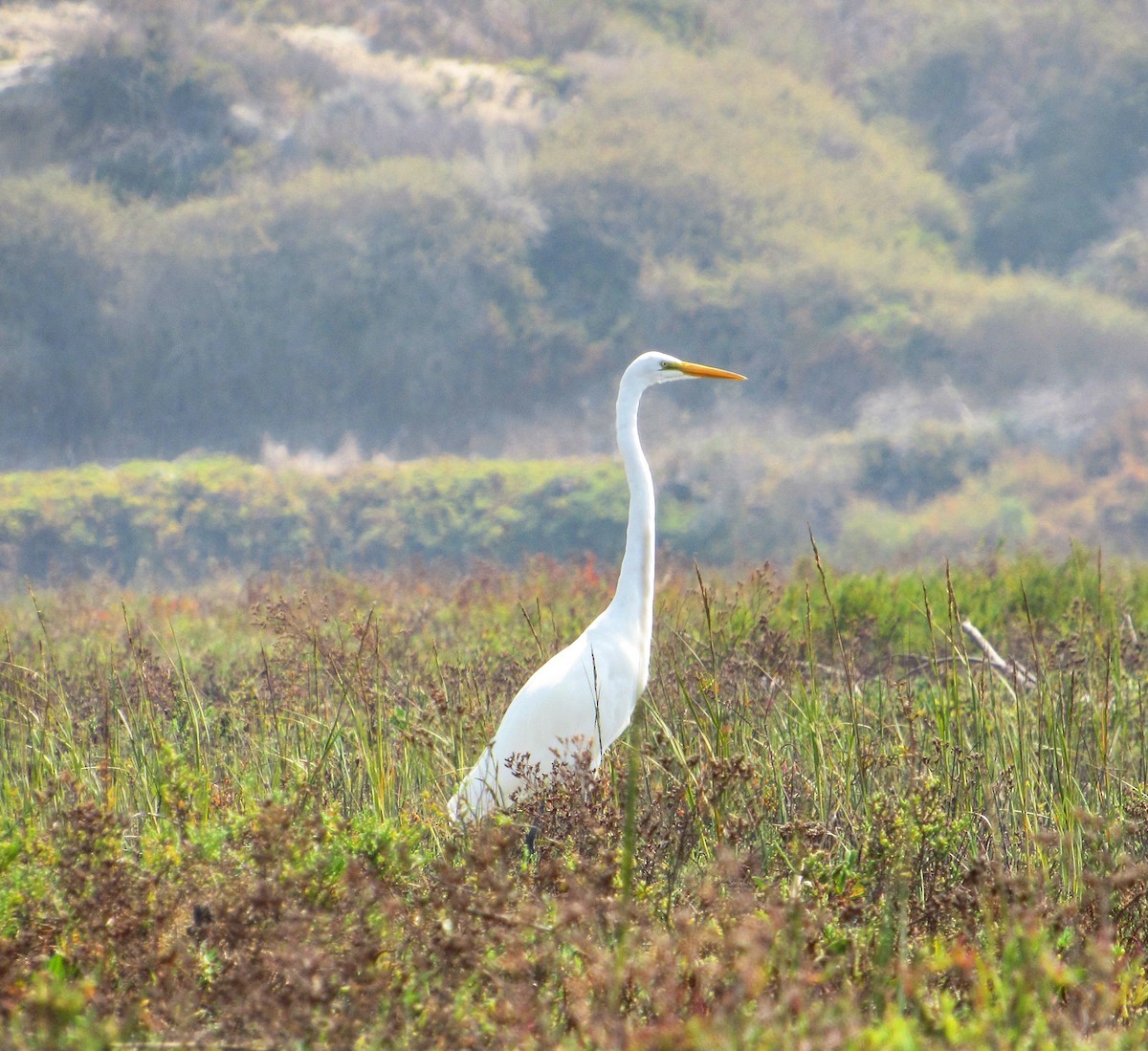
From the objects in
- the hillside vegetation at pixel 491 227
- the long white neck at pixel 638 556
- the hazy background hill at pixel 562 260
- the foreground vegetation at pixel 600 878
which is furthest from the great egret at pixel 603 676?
the hillside vegetation at pixel 491 227

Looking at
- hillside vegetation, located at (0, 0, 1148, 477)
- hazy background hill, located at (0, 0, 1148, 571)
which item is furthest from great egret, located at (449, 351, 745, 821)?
hillside vegetation, located at (0, 0, 1148, 477)

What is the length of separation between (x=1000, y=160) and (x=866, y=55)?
5.26m

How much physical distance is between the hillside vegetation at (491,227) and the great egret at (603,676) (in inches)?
904

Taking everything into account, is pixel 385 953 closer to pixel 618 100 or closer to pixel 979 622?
pixel 979 622

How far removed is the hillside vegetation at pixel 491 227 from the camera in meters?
27.8

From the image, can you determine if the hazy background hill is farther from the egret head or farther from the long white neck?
the long white neck

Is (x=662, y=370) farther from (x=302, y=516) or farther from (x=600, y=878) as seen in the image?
(x=302, y=516)

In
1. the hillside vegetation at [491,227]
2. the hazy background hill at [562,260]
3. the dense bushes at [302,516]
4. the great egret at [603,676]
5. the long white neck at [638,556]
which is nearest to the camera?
the great egret at [603,676]

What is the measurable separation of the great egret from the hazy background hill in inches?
726

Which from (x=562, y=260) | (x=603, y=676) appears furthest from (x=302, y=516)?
(x=603, y=676)

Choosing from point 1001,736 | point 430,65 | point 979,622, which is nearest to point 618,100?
point 430,65

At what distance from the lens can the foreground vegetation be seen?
245cm

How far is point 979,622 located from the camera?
25.8 ft

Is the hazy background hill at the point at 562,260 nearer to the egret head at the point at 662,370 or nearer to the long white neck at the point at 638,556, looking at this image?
the egret head at the point at 662,370
